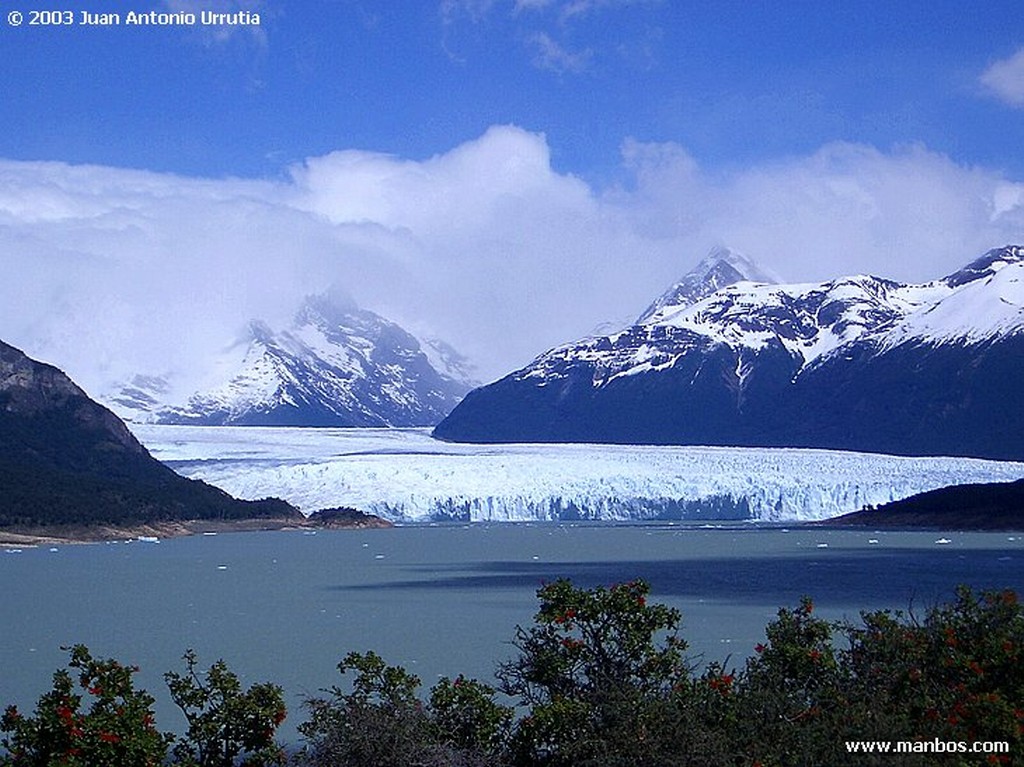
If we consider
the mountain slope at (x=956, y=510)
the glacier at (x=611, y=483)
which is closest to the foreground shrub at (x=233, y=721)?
the glacier at (x=611, y=483)

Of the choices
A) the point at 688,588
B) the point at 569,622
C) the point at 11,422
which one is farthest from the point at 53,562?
the point at 569,622

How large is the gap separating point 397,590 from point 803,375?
4938 inches

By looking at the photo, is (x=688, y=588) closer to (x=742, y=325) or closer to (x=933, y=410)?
(x=933, y=410)

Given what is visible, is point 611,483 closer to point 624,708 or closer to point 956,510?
point 956,510

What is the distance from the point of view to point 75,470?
85.8 meters

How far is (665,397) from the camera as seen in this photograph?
15938cm

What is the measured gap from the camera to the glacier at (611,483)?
76.1 metres

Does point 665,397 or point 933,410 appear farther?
point 665,397

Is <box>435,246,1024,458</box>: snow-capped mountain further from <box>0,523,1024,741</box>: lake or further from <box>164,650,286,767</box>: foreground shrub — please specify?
<box>164,650,286,767</box>: foreground shrub

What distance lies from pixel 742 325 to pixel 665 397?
13.7 metres

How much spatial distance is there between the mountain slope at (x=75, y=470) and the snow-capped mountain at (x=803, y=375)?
7235 cm

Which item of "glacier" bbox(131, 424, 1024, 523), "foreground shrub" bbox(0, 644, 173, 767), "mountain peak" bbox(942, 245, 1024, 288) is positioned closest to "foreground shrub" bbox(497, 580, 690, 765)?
"foreground shrub" bbox(0, 644, 173, 767)

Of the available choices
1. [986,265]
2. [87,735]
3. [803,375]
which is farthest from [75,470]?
[986,265]

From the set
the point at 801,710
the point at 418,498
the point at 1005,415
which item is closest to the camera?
the point at 801,710
